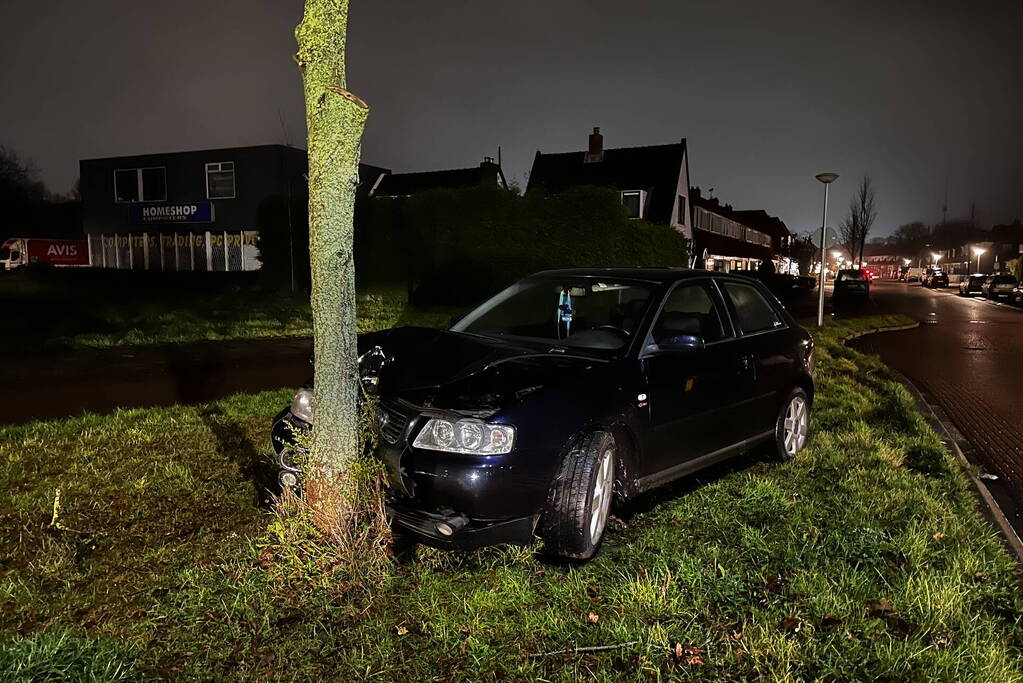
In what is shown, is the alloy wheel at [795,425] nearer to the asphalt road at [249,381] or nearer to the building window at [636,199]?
the asphalt road at [249,381]

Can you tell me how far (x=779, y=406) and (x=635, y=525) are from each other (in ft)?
6.47

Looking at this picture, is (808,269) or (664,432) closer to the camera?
(664,432)

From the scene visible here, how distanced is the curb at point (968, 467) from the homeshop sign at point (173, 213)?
32235 millimetres

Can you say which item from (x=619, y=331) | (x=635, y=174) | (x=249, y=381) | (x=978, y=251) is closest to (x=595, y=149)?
(x=635, y=174)

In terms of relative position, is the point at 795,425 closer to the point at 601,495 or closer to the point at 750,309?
the point at 750,309

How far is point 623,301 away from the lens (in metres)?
5.34

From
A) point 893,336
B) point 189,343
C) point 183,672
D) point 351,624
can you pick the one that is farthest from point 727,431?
point 893,336

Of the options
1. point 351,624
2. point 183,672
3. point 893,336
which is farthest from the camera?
point 893,336

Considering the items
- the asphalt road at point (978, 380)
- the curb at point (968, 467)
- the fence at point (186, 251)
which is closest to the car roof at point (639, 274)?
the curb at point (968, 467)

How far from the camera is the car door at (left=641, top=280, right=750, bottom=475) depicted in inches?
170

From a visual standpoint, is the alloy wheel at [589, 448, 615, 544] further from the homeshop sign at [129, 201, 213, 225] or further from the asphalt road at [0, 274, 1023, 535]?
the homeshop sign at [129, 201, 213, 225]

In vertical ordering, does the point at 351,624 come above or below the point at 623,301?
below

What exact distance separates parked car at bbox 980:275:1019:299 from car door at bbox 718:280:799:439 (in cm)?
4061

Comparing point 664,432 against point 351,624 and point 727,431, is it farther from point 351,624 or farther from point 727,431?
point 351,624
